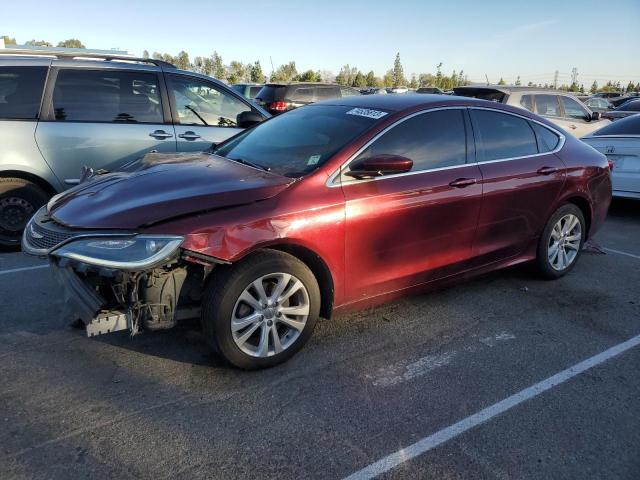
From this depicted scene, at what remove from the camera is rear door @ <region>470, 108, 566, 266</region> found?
13.3 feet

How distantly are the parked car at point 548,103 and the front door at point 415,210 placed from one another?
639 centimetres

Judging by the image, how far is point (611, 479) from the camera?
2.32 metres

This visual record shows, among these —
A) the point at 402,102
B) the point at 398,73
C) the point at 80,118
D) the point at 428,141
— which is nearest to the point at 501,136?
the point at 428,141

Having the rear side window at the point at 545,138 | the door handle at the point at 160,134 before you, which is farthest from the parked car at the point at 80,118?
the rear side window at the point at 545,138

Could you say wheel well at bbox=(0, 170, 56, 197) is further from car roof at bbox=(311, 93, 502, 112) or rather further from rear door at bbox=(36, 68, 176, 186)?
car roof at bbox=(311, 93, 502, 112)

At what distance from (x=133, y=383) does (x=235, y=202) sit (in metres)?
1.22

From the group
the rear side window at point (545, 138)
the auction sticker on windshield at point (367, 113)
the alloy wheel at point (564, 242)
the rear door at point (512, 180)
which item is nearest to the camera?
the auction sticker on windshield at point (367, 113)

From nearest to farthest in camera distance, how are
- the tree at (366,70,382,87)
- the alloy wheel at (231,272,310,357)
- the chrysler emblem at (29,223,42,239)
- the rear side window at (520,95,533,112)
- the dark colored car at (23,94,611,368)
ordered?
the dark colored car at (23,94,611,368)
the alloy wheel at (231,272,310,357)
the chrysler emblem at (29,223,42,239)
the rear side window at (520,95,533,112)
the tree at (366,70,382,87)

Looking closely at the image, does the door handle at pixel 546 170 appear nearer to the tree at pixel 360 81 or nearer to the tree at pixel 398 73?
the tree at pixel 360 81

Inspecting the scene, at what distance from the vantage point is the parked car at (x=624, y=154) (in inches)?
279

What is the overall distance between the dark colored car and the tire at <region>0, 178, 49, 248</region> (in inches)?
75.9

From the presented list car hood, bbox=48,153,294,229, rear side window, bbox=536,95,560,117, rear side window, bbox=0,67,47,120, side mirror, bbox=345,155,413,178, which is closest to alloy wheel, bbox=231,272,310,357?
car hood, bbox=48,153,294,229

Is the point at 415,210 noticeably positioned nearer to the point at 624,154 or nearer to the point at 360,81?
the point at 624,154

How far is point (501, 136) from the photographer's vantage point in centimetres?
422
